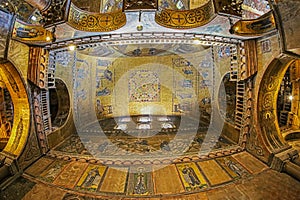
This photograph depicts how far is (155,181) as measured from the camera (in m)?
4.87

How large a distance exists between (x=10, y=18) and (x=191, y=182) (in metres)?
6.50

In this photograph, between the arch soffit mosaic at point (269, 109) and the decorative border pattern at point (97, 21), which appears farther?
the arch soffit mosaic at point (269, 109)

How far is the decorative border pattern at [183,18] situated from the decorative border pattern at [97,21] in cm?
107

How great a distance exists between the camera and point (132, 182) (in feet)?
16.0

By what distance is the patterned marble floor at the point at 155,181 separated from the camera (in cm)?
430

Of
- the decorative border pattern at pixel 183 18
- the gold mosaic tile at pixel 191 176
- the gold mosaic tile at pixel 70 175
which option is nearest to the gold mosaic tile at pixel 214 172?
the gold mosaic tile at pixel 191 176

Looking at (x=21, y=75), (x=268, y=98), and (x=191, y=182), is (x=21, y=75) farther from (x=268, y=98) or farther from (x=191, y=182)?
(x=268, y=98)

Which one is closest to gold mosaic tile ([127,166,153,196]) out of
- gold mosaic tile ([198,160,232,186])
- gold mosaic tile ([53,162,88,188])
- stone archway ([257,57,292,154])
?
gold mosaic tile ([53,162,88,188])

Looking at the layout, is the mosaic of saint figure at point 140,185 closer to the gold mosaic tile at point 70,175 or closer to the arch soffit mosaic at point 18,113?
the gold mosaic tile at point 70,175

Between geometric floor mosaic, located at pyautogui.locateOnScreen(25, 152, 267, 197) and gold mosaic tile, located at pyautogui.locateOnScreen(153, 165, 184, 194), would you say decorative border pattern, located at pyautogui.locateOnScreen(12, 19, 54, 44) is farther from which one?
gold mosaic tile, located at pyautogui.locateOnScreen(153, 165, 184, 194)

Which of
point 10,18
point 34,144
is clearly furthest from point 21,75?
point 34,144

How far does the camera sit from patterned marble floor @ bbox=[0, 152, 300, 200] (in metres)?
4.30

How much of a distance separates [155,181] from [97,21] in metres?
5.00

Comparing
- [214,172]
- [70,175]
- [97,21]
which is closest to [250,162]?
[214,172]
